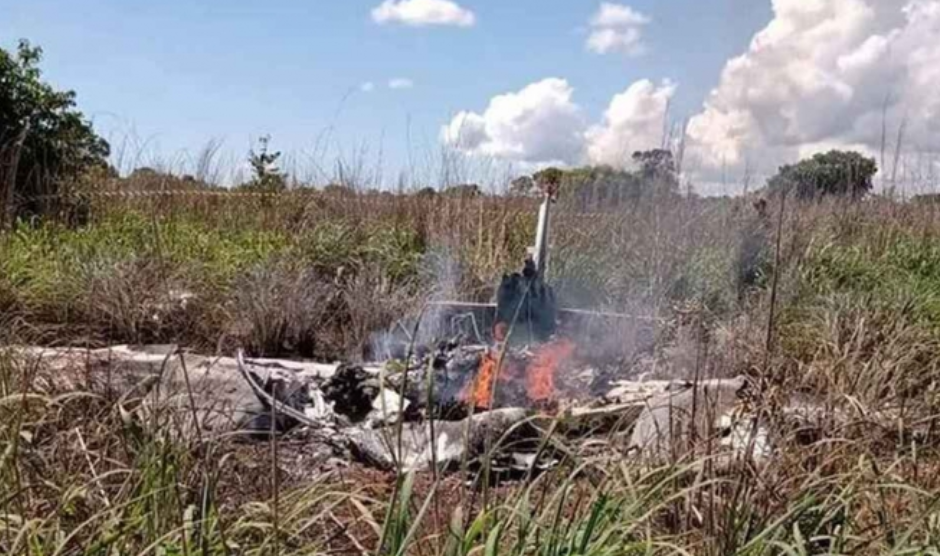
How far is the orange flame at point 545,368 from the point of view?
176 inches

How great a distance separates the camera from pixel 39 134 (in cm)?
902

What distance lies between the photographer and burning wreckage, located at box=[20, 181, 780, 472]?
304cm

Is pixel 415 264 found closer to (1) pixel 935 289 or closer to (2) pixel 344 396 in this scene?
(2) pixel 344 396

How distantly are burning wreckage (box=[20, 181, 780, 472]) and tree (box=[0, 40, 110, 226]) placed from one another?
4279 mm

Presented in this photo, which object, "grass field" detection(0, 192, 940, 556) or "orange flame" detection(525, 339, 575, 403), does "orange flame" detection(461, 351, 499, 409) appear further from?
"grass field" detection(0, 192, 940, 556)

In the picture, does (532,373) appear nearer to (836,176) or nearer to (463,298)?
(463,298)

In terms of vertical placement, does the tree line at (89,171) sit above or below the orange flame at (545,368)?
above

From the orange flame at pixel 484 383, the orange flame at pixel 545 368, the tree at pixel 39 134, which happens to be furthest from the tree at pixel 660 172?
the tree at pixel 39 134

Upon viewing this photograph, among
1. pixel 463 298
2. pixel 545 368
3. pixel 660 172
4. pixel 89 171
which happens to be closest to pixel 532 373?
pixel 545 368

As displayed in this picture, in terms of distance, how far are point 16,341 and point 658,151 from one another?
16.0 feet

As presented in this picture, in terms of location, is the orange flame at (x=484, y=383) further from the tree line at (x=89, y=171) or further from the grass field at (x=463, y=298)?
the tree line at (x=89, y=171)

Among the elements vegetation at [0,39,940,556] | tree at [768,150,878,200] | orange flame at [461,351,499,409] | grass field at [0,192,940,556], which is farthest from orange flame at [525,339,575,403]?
tree at [768,150,878,200]

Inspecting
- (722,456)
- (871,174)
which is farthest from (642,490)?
(871,174)

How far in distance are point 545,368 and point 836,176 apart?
240 inches
